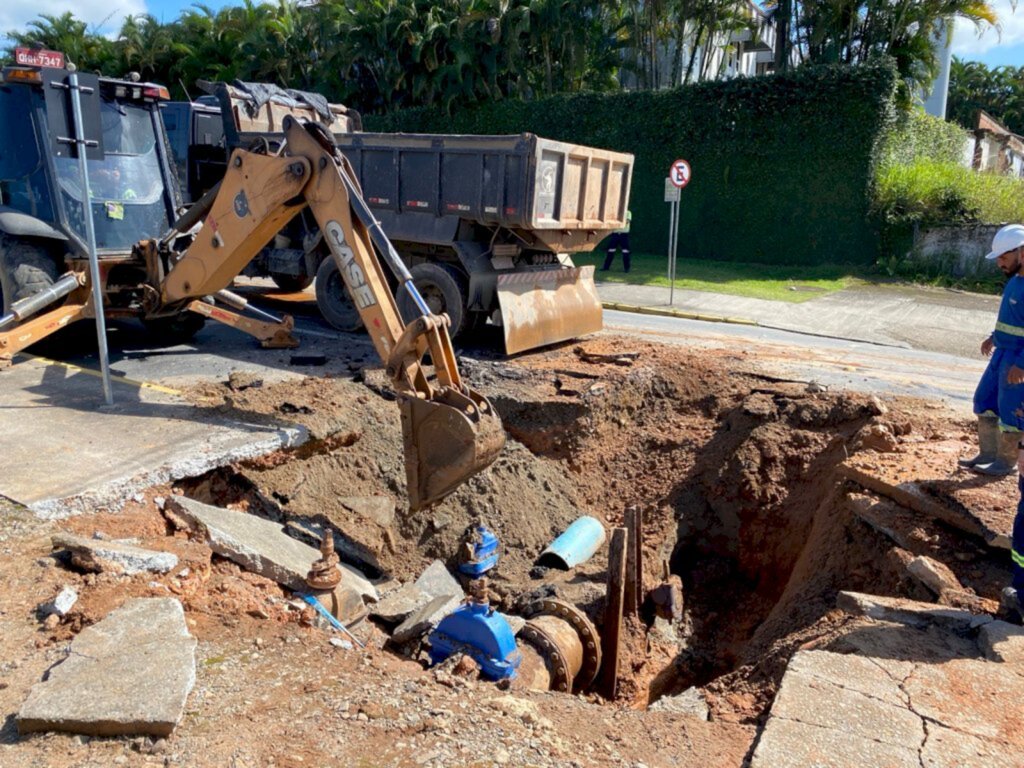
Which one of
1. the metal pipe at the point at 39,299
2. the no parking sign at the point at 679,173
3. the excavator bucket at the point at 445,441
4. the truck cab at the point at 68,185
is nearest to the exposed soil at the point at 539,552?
the excavator bucket at the point at 445,441

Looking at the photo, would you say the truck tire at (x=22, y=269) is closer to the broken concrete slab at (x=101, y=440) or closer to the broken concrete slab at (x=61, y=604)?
the broken concrete slab at (x=101, y=440)

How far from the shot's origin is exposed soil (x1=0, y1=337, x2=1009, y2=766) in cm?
367

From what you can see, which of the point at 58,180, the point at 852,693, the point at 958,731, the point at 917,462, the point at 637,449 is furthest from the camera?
the point at 637,449

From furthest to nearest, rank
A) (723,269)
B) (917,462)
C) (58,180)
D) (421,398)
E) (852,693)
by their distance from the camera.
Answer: (723,269) → (58,180) → (917,462) → (421,398) → (852,693)

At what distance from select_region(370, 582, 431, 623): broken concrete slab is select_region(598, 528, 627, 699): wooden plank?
4.78 feet

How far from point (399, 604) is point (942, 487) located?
13.8 ft

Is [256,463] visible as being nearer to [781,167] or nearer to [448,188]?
[448,188]

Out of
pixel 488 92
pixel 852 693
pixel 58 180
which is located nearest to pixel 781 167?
pixel 488 92

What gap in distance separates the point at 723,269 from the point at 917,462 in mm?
14636

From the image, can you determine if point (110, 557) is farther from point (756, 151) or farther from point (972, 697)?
point (756, 151)

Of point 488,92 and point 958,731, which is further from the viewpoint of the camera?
point 488,92

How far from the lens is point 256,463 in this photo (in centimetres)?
675

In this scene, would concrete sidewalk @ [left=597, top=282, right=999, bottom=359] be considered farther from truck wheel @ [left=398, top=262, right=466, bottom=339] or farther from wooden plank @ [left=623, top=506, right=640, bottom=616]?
wooden plank @ [left=623, top=506, right=640, bottom=616]

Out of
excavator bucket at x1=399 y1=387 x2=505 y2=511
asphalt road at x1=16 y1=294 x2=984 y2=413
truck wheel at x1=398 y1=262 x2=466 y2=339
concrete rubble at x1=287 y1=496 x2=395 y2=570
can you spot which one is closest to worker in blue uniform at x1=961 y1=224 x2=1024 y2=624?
asphalt road at x1=16 y1=294 x2=984 y2=413
